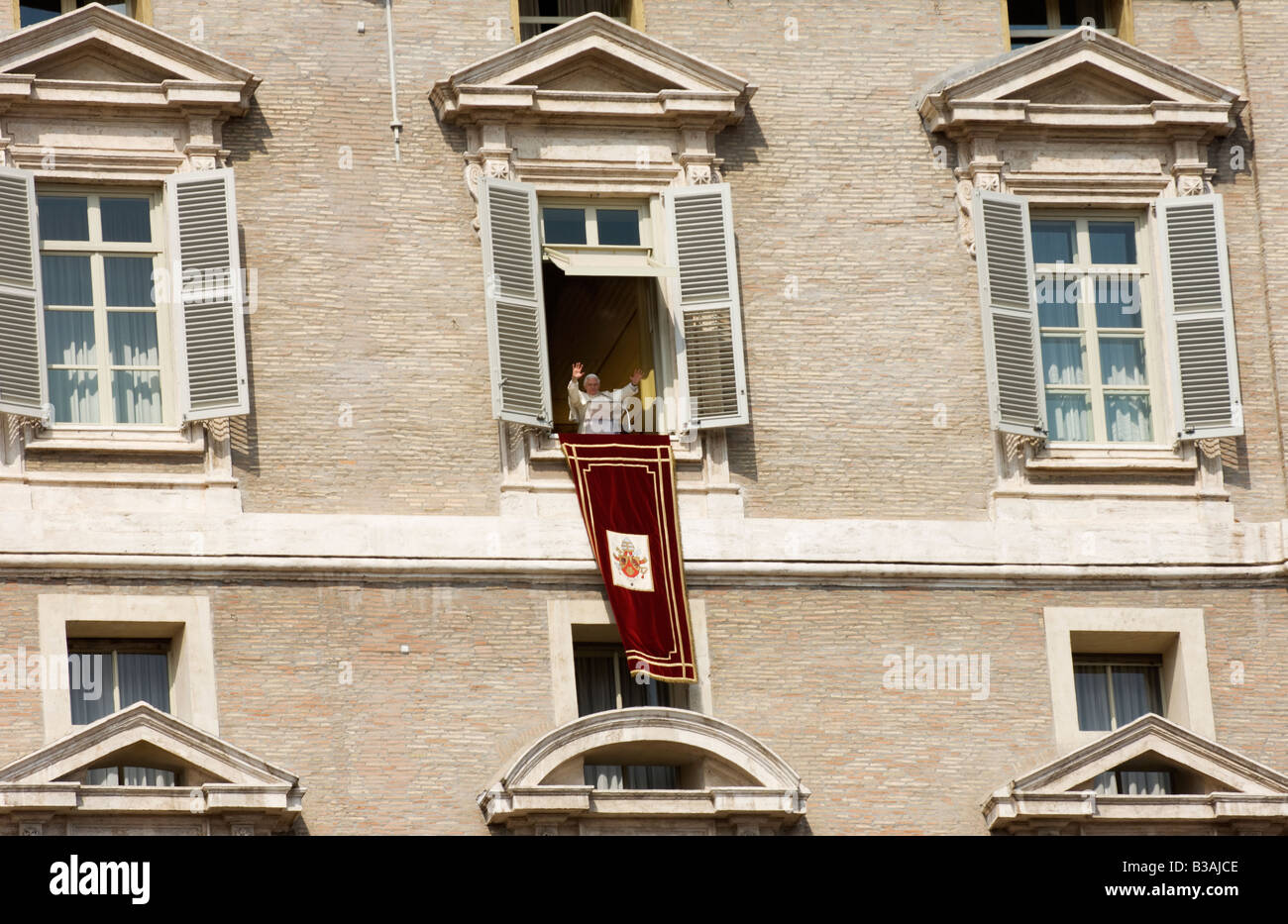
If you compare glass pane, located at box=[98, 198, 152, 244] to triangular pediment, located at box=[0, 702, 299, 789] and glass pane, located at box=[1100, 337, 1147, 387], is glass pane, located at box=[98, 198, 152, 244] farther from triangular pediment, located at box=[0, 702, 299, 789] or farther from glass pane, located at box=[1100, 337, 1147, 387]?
glass pane, located at box=[1100, 337, 1147, 387]

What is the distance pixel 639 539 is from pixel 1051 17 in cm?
718

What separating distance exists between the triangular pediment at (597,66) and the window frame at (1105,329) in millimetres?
3435

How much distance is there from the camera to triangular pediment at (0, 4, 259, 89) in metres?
32.7

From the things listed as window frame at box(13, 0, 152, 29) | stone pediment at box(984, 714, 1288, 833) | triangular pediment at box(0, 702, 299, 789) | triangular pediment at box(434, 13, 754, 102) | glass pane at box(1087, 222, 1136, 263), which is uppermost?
window frame at box(13, 0, 152, 29)

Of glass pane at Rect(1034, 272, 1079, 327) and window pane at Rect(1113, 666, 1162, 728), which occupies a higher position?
glass pane at Rect(1034, 272, 1079, 327)

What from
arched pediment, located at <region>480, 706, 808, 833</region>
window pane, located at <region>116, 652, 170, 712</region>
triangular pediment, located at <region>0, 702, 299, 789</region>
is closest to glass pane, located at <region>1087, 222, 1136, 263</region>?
arched pediment, located at <region>480, 706, 808, 833</region>

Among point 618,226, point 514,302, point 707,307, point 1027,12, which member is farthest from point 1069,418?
point 514,302

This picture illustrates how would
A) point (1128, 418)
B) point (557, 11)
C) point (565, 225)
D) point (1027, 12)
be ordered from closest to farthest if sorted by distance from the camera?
point (565, 225) < point (1128, 418) < point (557, 11) < point (1027, 12)

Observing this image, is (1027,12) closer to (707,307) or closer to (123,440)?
(707,307)

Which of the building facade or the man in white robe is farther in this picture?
the man in white robe

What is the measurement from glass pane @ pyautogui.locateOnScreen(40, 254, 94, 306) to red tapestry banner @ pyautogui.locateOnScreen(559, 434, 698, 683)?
4.49 meters

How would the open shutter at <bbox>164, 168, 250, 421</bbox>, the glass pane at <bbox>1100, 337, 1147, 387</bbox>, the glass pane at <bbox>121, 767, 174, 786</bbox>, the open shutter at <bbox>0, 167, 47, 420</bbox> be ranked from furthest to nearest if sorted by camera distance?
the glass pane at <bbox>1100, 337, 1147, 387</bbox>
the open shutter at <bbox>164, 168, 250, 421</bbox>
the open shutter at <bbox>0, 167, 47, 420</bbox>
the glass pane at <bbox>121, 767, 174, 786</bbox>

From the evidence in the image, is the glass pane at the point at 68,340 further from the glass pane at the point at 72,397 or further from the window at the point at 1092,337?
the window at the point at 1092,337

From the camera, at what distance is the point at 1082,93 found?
113 ft
